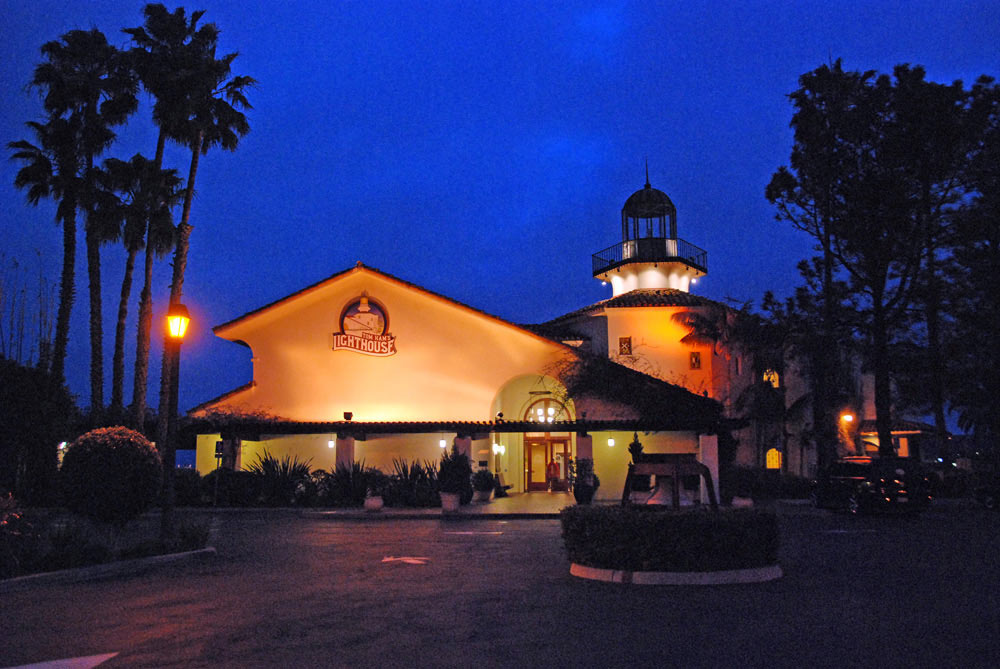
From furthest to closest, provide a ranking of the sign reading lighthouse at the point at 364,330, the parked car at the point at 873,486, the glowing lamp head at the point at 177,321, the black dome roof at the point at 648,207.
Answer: the black dome roof at the point at 648,207
the sign reading lighthouse at the point at 364,330
the parked car at the point at 873,486
the glowing lamp head at the point at 177,321

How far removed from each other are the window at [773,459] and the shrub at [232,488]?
978 inches

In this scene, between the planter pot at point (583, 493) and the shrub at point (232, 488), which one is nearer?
the planter pot at point (583, 493)

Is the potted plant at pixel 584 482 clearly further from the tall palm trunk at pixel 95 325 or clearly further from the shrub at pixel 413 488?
the tall palm trunk at pixel 95 325

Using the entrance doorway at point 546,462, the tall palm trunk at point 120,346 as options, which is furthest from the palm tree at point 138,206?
the entrance doorway at point 546,462

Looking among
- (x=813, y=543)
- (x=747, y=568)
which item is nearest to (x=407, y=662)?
(x=747, y=568)

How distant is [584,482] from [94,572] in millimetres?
18960

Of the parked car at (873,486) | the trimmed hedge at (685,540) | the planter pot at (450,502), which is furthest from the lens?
the planter pot at (450,502)

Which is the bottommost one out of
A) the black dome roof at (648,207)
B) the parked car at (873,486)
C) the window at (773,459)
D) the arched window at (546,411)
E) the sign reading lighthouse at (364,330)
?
the parked car at (873,486)

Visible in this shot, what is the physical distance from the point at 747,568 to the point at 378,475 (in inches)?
795

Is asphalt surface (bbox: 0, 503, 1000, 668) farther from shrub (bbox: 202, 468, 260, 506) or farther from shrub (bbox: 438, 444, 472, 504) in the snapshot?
shrub (bbox: 202, 468, 260, 506)

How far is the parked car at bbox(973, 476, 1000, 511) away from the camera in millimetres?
27703

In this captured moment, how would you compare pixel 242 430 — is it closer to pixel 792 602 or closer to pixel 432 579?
pixel 432 579

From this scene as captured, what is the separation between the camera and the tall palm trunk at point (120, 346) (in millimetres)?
32750

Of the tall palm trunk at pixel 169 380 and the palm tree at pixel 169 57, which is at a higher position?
the palm tree at pixel 169 57
